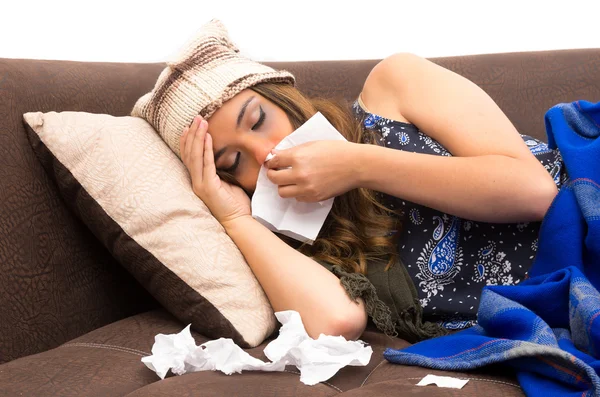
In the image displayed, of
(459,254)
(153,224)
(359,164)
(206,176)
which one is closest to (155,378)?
(153,224)

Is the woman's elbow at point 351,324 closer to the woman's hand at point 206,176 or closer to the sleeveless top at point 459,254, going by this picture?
the sleeveless top at point 459,254

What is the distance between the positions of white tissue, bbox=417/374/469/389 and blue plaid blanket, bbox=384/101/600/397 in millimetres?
51

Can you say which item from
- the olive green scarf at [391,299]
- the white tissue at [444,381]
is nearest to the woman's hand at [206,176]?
the olive green scarf at [391,299]

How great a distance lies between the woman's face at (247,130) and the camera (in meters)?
1.39

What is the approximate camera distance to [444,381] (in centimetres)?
100

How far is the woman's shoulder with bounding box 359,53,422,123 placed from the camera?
59.5 inches

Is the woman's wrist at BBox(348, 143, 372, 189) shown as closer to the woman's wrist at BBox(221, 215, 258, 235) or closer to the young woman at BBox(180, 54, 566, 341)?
the young woman at BBox(180, 54, 566, 341)

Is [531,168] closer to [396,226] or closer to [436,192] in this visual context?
[436,192]

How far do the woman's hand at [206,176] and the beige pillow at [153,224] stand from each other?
2cm

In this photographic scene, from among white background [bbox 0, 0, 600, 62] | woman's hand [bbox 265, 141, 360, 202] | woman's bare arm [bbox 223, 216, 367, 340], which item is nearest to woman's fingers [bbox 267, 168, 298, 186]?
Result: woman's hand [bbox 265, 141, 360, 202]

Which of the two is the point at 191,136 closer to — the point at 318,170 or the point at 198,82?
the point at 198,82

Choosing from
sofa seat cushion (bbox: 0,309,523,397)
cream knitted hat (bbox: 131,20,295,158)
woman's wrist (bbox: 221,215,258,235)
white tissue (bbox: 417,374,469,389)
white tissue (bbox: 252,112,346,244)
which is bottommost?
sofa seat cushion (bbox: 0,309,523,397)

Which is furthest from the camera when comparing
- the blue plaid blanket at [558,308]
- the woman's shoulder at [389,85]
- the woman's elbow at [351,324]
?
the woman's shoulder at [389,85]

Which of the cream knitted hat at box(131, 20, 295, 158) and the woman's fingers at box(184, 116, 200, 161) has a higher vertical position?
the cream knitted hat at box(131, 20, 295, 158)
